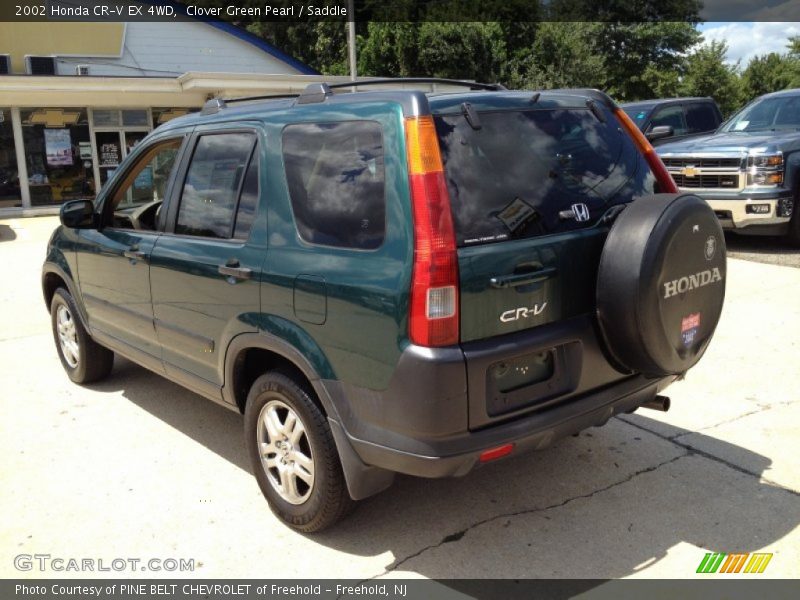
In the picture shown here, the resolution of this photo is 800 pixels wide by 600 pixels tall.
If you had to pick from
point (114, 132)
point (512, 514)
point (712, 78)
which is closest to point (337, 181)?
point (512, 514)

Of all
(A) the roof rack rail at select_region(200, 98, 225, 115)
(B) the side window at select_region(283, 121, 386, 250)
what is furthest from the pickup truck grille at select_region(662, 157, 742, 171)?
(B) the side window at select_region(283, 121, 386, 250)

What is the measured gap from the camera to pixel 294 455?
3355mm

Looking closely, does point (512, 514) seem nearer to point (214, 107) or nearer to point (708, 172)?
point (214, 107)

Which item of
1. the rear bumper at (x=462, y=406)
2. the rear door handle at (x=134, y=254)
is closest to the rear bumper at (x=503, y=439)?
the rear bumper at (x=462, y=406)

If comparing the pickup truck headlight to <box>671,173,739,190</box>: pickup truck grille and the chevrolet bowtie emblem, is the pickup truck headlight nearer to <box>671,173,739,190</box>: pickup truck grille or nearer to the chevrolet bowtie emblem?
<box>671,173,739,190</box>: pickup truck grille

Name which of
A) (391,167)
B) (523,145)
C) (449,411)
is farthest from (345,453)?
(523,145)

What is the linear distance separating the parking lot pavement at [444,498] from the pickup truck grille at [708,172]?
474 cm

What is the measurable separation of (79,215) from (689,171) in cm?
808

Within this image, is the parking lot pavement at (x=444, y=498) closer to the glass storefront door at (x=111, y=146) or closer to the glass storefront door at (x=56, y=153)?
the glass storefront door at (x=56, y=153)

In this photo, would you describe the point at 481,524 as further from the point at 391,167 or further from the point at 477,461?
the point at 391,167

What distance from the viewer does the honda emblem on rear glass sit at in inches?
125

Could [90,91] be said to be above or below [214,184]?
above

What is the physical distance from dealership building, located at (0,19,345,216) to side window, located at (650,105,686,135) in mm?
11449

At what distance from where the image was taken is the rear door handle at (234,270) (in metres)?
3.40
